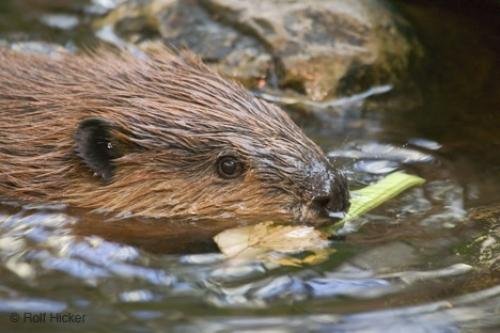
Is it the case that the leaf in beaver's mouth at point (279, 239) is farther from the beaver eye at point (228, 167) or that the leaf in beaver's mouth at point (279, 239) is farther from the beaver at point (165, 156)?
the beaver eye at point (228, 167)

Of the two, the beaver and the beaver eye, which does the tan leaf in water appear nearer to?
the beaver

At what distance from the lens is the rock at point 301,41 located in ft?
22.2

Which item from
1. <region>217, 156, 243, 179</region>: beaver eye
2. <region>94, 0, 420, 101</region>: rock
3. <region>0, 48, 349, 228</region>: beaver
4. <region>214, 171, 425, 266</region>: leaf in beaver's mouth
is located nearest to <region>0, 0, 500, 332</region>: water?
<region>214, 171, 425, 266</region>: leaf in beaver's mouth

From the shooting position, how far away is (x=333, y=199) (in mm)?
4516

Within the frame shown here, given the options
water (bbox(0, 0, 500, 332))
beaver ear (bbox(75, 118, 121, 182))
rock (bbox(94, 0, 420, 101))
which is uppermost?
rock (bbox(94, 0, 420, 101))

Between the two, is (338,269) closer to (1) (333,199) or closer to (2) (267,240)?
(2) (267,240)

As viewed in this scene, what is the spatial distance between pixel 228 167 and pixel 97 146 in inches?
25.5

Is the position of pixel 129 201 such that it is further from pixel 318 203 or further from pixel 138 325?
pixel 138 325

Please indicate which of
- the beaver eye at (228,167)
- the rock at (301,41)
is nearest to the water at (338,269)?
the beaver eye at (228,167)

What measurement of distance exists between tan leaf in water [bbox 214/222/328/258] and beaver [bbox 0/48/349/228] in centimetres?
11

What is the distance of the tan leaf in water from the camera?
13.9 ft

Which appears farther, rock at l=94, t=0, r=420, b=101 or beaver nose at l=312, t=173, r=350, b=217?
rock at l=94, t=0, r=420, b=101

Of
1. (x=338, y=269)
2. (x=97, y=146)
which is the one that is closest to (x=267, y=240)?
(x=338, y=269)

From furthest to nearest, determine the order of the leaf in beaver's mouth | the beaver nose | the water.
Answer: the beaver nose < the leaf in beaver's mouth < the water
